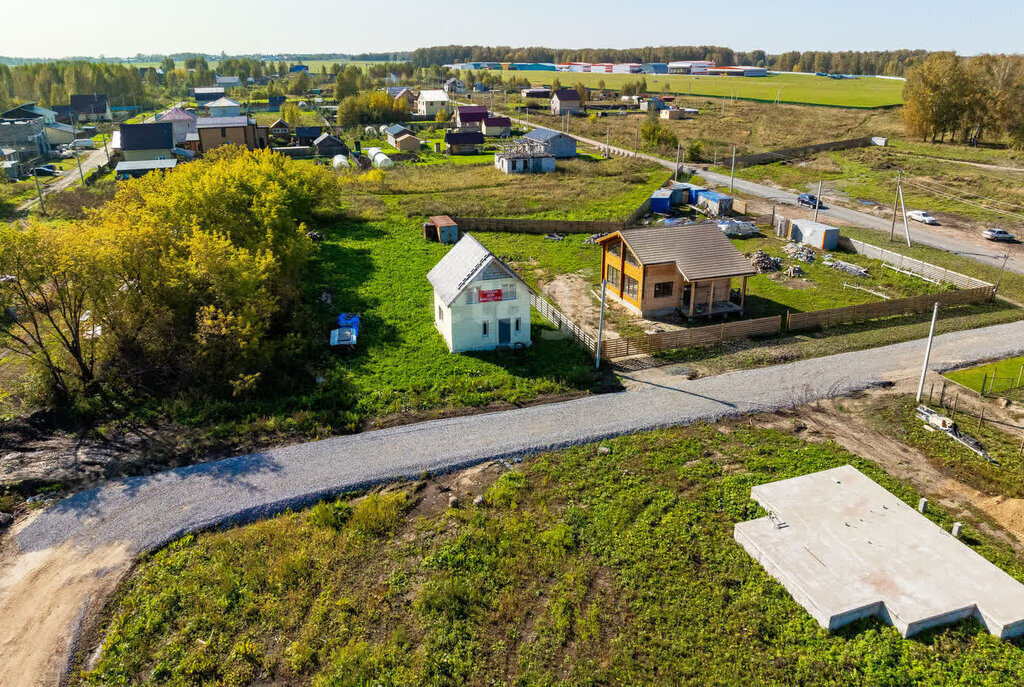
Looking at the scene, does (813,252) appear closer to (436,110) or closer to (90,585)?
(90,585)

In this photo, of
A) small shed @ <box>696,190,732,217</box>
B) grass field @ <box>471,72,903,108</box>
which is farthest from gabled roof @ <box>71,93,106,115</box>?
small shed @ <box>696,190,732,217</box>

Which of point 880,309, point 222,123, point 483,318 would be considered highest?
point 222,123

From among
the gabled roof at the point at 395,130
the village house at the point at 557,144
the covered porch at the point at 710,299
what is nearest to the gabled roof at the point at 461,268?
the covered porch at the point at 710,299

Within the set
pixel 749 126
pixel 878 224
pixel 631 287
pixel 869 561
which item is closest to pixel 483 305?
pixel 631 287

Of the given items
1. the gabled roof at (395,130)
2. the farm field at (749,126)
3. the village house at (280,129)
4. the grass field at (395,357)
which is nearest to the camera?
the grass field at (395,357)

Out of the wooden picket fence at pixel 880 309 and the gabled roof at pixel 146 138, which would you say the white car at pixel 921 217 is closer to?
the wooden picket fence at pixel 880 309

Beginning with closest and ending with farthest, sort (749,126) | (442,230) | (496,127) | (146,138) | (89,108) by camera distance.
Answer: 1. (442,230)
2. (146,138)
3. (496,127)
4. (749,126)
5. (89,108)

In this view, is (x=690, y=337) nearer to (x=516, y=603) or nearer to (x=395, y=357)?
(x=395, y=357)
